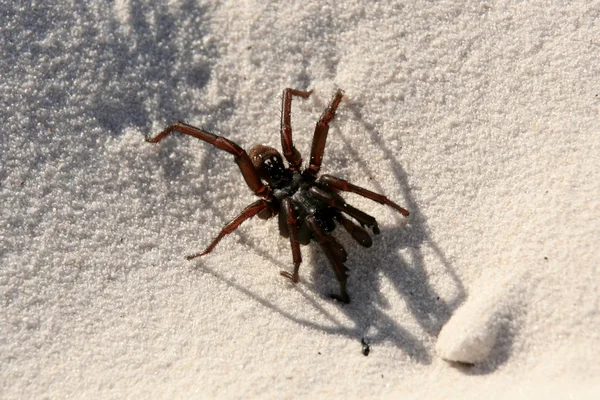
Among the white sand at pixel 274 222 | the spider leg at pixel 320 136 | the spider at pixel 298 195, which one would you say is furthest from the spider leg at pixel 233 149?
the spider leg at pixel 320 136

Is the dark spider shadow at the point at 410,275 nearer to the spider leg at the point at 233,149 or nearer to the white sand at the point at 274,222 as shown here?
the white sand at the point at 274,222

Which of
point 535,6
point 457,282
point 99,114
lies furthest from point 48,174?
point 535,6

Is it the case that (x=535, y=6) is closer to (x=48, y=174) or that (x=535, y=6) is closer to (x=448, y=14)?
(x=448, y=14)

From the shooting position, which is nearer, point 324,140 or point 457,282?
point 457,282

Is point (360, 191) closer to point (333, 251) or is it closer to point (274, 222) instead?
Answer: point (333, 251)

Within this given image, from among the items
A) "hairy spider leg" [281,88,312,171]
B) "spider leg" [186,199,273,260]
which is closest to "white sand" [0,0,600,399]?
"spider leg" [186,199,273,260]

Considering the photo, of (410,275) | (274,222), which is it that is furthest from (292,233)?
(410,275)
